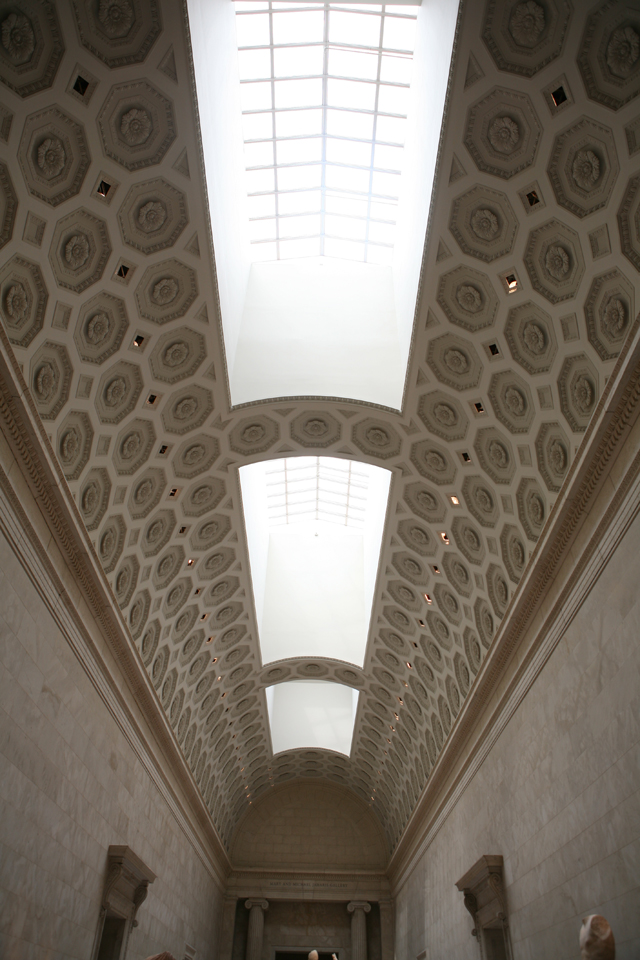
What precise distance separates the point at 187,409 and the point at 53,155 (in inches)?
203

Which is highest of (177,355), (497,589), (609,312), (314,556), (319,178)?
(319,178)

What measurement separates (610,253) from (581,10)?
2.69 meters

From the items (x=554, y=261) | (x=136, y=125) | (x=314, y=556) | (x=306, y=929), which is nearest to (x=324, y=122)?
(x=136, y=125)

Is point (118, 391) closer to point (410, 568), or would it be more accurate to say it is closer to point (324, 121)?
point (324, 121)

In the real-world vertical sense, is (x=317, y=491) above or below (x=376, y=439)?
above

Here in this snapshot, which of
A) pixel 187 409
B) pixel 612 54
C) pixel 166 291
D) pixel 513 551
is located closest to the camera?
pixel 612 54

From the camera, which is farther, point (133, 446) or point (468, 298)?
point (133, 446)

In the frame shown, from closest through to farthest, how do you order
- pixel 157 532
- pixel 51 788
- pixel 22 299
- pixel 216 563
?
1. pixel 22 299
2. pixel 51 788
3. pixel 157 532
4. pixel 216 563

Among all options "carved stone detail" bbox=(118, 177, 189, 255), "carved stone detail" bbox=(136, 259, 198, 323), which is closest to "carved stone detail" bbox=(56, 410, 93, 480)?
"carved stone detail" bbox=(136, 259, 198, 323)

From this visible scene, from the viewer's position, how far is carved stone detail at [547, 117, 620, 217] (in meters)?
7.84

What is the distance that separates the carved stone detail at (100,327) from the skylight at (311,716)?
20.4 m

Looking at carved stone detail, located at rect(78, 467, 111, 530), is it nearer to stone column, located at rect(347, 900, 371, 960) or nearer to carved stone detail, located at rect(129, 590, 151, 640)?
carved stone detail, located at rect(129, 590, 151, 640)

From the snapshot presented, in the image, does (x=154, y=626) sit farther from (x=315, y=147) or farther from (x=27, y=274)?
(x=315, y=147)

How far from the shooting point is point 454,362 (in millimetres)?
11531
